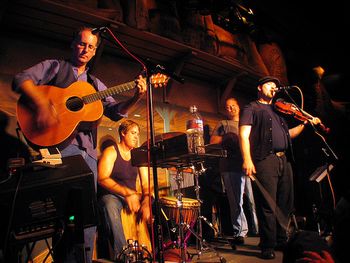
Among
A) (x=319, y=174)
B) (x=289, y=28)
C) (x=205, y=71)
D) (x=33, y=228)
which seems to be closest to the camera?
(x=33, y=228)

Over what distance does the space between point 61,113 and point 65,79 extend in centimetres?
42

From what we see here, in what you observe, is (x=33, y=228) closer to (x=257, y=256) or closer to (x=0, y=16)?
(x=257, y=256)

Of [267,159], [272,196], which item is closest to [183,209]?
[272,196]

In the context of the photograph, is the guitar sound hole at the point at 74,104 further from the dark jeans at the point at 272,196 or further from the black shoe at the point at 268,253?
the black shoe at the point at 268,253

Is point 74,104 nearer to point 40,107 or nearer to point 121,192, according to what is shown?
point 40,107

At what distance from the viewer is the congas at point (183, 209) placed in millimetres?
4109

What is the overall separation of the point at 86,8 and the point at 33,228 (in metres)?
3.32

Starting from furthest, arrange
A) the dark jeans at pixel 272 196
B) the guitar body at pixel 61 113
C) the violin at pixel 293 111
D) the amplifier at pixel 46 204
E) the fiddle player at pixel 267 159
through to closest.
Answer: the violin at pixel 293 111
the fiddle player at pixel 267 159
the dark jeans at pixel 272 196
the guitar body at pixel 61 113
the amplifier at pixel 46 204

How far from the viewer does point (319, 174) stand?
4.81 m

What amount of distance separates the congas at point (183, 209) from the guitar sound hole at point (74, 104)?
1910 mm

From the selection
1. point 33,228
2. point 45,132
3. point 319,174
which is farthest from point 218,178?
point 33,228

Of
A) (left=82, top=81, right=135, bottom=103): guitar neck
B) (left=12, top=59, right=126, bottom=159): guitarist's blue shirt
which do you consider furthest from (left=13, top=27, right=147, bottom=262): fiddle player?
(left=82, top=81, right=135, bottom=103): guitar neck

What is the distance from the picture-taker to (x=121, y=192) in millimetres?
4383

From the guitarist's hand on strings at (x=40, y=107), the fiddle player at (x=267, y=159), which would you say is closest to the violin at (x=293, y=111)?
the fiddle player at (x=267, y=159)
